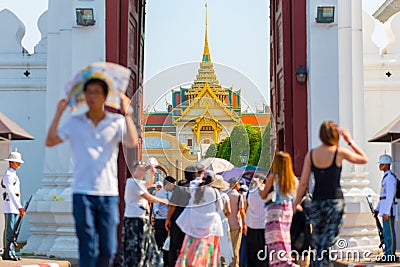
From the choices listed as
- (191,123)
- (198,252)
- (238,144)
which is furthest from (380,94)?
(198,252)

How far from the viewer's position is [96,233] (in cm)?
562

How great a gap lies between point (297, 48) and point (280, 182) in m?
4.96

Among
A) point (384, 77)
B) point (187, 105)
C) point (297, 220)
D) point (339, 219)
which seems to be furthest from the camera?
point (187, 105)

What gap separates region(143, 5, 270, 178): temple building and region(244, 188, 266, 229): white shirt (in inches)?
80.2

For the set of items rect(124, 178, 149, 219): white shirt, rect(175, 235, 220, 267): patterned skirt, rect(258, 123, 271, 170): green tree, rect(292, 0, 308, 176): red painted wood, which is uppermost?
rect(292, 0, 308, 176): red painted wood

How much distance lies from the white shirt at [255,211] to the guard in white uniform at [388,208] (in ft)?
4.92

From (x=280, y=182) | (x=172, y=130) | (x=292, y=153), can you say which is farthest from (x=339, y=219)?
(x=172, y=130)

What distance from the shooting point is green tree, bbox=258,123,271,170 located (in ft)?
40.2

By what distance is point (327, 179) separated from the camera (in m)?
6.81

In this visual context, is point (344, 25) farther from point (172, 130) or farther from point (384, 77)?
point (172, 130)

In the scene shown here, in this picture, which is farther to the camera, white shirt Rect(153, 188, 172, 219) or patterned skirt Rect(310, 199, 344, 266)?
white shirt Rect(153, 188, 172, 219)

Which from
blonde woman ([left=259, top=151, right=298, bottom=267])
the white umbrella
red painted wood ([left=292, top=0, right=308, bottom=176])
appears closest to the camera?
blonde woman ([left=259, top=151, right=298, bottom=267])

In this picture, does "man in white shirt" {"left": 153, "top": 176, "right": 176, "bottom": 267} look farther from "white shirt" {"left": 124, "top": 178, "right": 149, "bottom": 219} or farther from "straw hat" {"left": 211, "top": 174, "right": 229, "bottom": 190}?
"white shirt" {"left": 124, "top": 178, "right": 149, "bottom": 219}

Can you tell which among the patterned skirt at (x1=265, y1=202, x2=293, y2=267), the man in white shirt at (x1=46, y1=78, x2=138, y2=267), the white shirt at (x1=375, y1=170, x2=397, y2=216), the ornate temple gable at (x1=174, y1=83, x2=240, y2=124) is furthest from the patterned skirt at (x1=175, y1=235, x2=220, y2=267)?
the ornate temple gable at (x1=174, y1=83, x2=240, y2=124)
